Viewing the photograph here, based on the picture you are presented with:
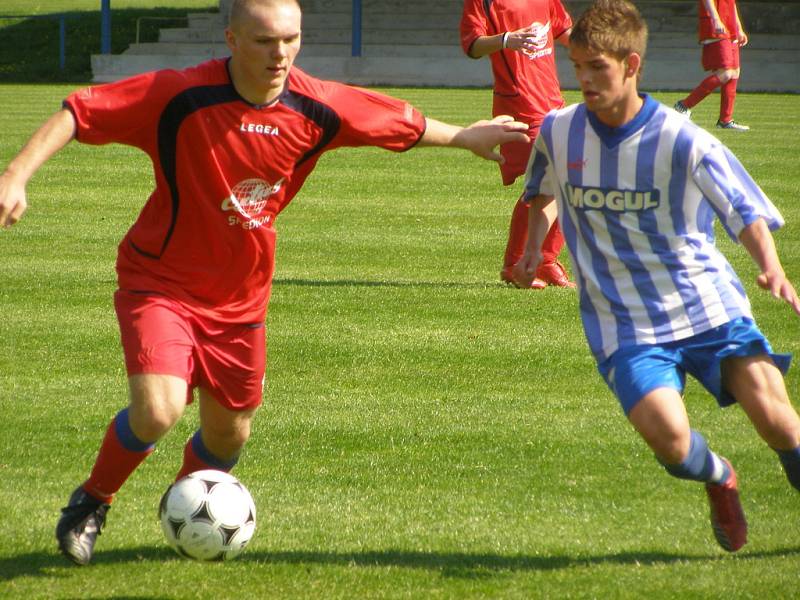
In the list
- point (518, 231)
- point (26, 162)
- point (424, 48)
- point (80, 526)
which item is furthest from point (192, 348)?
point (424, 48)

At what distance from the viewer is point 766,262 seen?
3.96m

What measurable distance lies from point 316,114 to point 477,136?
1.86ft

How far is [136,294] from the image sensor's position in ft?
14.0

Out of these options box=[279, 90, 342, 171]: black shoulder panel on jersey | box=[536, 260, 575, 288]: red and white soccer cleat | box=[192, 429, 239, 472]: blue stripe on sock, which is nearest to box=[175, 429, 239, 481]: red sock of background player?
box=[192, 429, 239, 472]: blue stripe on sock

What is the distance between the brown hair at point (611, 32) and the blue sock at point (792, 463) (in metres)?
1.37

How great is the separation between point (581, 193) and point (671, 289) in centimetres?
44

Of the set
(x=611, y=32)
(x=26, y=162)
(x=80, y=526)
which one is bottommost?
(x=80, y=526)

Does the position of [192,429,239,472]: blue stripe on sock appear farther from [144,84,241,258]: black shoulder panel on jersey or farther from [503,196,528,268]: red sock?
[503,196,528,268]: red sock

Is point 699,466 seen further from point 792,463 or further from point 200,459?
point 200,459

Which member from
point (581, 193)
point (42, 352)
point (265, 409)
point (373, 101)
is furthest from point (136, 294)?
point (42, 352)

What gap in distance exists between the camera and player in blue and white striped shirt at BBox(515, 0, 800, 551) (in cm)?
407

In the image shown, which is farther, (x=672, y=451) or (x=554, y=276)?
(x=554, y=276)

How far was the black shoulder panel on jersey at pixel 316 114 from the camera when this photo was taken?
4336 millimetres

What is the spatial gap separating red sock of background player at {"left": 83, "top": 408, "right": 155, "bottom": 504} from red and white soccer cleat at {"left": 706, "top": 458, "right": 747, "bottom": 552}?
6.04 ft
